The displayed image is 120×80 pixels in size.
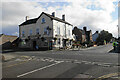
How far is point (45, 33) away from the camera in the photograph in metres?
28.2

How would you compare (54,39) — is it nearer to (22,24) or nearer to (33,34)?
(33,34)

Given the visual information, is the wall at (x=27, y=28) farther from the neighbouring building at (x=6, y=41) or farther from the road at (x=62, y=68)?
the road at (x=62, y=68)

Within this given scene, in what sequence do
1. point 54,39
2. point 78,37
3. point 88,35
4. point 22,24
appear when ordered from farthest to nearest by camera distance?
point 88,35 → point 78,37 → point 22,24 → point 54,39

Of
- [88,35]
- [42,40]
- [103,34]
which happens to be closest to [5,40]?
[42,40]

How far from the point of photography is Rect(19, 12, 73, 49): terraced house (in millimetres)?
26966

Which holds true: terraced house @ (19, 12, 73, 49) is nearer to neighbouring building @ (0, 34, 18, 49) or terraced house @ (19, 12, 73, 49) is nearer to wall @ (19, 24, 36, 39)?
wall @ (19, 24, 36, 39)

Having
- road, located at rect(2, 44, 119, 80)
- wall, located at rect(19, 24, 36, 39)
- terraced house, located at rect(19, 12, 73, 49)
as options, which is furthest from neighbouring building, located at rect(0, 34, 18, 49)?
road, located at rect(2, 44, 119, 80)

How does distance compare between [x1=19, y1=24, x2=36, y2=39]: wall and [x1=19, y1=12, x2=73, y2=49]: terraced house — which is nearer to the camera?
[x1=19, y1=12, x2=73, y2=49]: terraced house

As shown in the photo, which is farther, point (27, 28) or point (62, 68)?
point (27, 28)

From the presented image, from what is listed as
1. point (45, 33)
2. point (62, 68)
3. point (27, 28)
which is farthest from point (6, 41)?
point (62, 68)

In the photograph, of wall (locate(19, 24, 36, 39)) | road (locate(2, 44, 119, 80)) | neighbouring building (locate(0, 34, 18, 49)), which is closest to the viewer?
road (locate(2, 44, 119, 80))

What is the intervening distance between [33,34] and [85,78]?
27.8 meters

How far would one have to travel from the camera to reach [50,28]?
26891mm

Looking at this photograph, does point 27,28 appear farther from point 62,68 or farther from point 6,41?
point 62,68
